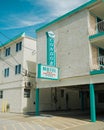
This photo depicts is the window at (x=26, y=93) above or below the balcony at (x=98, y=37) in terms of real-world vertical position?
below

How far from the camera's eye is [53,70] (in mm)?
18922

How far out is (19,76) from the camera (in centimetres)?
2636

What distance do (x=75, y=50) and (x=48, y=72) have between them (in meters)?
3.33

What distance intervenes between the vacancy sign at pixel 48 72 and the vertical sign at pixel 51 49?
3.39 feet

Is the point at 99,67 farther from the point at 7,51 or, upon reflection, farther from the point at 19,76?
the point at 7,51

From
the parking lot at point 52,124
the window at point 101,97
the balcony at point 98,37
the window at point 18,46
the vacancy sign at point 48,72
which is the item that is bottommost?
the parking lot at point 52,124

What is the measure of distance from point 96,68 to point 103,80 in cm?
188

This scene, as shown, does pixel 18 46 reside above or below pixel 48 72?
above

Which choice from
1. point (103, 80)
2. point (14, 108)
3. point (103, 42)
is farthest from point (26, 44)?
point (103, 80)

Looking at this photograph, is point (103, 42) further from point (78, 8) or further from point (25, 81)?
point (25, 81)

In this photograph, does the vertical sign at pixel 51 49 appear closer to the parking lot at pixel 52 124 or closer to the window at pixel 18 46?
the parking lot at pixel 52 124

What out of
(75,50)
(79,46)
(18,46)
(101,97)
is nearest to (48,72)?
(75,50)

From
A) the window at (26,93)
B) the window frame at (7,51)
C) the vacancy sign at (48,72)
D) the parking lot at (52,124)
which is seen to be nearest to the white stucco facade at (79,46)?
the vacancy sign at (48,72)

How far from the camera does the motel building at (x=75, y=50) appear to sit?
660 inches
